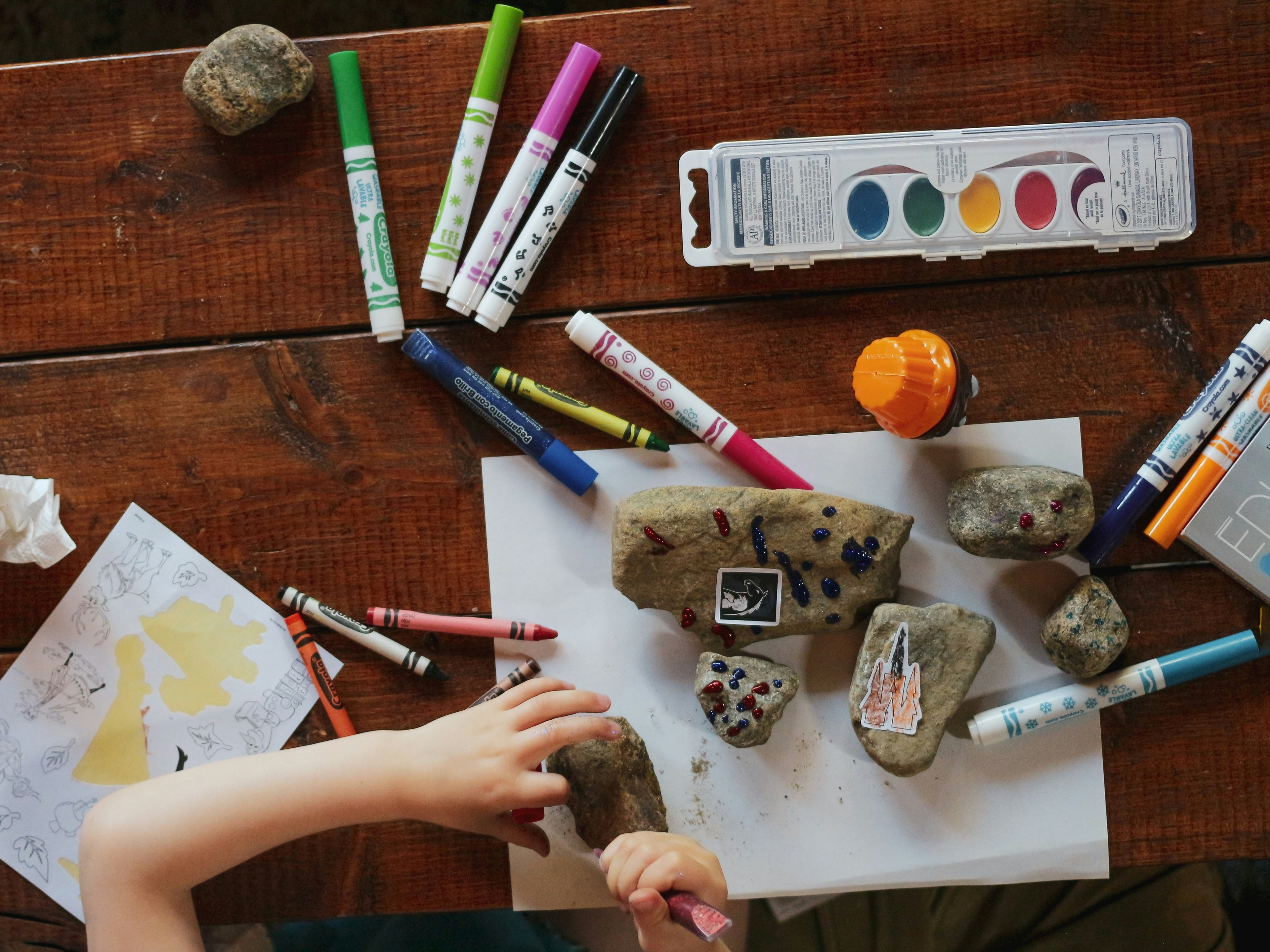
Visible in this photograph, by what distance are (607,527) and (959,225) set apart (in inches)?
15.7

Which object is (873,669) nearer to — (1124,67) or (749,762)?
(749,762)

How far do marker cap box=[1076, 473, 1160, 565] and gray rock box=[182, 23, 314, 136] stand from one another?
783mm

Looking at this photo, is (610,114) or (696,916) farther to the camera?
Answer: (610,114)

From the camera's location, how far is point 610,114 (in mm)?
804

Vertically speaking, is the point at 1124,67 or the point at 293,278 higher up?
the point at 1124,67

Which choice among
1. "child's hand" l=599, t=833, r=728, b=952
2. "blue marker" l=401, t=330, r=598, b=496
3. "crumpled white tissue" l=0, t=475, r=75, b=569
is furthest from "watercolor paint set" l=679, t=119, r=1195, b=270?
"crumpled white tissue" l=0, t=475, r=75, b=569

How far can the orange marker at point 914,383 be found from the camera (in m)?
0.75

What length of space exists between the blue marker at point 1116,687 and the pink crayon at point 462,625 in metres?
0.39

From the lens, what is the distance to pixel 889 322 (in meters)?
0.82

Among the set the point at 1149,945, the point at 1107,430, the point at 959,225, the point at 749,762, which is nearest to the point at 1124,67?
the point at 959,225

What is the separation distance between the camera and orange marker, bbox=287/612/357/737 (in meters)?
0.83

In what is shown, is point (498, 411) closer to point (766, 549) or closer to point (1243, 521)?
point (766, 549)

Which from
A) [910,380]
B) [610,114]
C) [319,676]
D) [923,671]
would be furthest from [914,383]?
[319,676]

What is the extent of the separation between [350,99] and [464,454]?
12.6 inches
